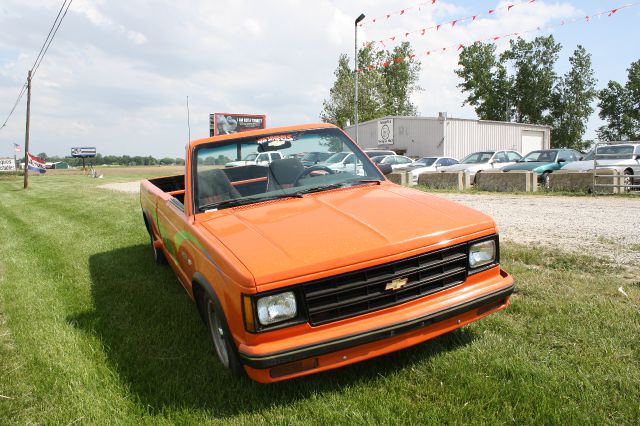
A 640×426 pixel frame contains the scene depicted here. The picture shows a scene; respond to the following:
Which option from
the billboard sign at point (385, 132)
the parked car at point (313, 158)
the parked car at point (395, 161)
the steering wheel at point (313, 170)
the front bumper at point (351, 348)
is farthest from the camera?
the billboard sign at point (385, 132)

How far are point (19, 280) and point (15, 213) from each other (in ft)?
29.8

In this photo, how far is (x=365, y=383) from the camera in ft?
8.93

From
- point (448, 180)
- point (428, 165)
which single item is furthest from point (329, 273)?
point (428, 165)

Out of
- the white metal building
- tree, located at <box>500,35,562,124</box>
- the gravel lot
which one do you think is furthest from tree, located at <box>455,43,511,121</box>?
the gravel lot

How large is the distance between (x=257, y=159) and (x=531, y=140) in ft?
135

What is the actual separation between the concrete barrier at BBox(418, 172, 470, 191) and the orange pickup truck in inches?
471

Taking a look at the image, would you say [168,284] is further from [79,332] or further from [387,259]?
[387,259]

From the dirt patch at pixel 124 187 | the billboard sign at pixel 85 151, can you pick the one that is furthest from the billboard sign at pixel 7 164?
the dirt patch at pixel 124 187

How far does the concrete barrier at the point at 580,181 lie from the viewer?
41.1ft

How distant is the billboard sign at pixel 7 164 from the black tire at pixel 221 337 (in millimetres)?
54328

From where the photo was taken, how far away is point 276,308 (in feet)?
7.95

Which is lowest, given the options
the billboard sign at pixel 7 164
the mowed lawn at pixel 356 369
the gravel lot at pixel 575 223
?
the mowed lawn at pixel 356 369

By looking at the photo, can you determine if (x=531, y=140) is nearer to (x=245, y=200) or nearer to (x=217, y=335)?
(x=245, y=200)

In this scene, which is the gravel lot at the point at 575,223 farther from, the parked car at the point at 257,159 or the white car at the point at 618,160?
the white car at the point at 618,160
